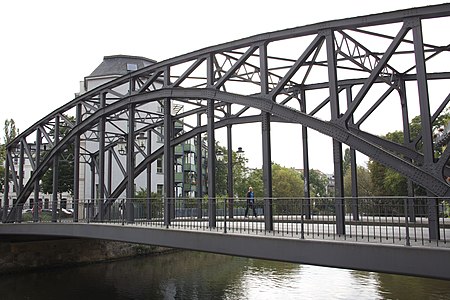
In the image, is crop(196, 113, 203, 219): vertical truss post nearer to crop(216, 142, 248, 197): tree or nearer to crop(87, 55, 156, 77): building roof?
crop(87, 55, 156, 77): building roof

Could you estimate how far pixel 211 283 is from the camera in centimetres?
1972

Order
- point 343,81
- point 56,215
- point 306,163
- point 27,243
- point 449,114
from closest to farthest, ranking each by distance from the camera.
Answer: point 306,163 → point 343,81 → point 56,215 → point 27,243 → point 449,114

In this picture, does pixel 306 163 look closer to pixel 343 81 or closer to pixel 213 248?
pixel 343 81

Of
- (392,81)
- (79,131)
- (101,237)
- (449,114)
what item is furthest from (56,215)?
(449,114)

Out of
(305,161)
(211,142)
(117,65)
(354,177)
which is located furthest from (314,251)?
(117,65)

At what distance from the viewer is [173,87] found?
49.7 feet

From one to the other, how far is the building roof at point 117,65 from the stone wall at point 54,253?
20821 millimetres

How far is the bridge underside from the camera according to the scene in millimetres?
7789

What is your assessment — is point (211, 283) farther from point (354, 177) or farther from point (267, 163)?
point (267, 163)

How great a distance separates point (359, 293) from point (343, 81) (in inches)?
308

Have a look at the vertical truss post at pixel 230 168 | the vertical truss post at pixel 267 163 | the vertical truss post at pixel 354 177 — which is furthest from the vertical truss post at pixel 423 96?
the vertical truss post at pixel 230 168

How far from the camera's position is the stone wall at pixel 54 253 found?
22.9m

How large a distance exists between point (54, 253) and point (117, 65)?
23.8 m

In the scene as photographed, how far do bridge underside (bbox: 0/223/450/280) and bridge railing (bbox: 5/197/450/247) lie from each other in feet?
1.19
